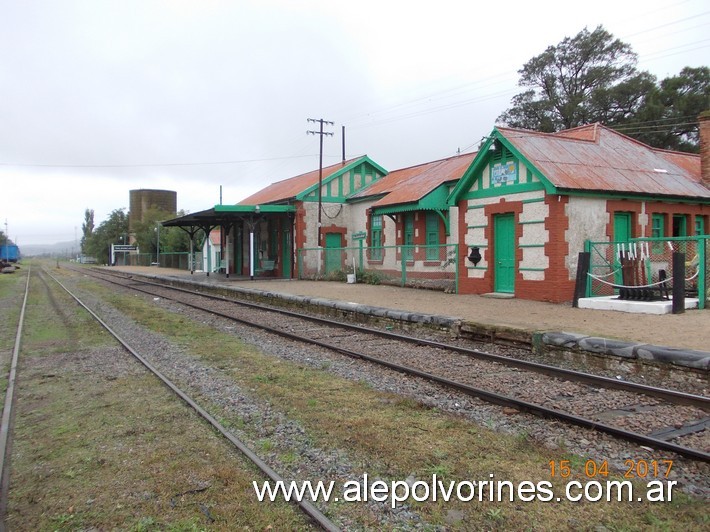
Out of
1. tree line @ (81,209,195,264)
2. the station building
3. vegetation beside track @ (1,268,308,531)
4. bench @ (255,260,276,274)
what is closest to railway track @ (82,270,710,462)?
vegetation beside track @ (1,268,308,531)

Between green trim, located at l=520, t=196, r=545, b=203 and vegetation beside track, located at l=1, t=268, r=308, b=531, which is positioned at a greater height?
green trim, located at l=520, t=196, r=545, b=203

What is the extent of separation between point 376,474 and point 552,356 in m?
5.42

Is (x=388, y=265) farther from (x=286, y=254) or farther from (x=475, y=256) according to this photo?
(x=286, y=254)

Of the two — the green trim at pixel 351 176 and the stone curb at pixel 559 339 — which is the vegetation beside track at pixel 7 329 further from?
the green trim at pixel 351 176

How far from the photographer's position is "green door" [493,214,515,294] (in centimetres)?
1473

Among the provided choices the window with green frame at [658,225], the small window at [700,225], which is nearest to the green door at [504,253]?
the window with green frame at [658,225]

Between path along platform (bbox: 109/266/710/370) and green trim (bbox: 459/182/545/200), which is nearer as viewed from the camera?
path along platform (bbox: 109/266/710/370)

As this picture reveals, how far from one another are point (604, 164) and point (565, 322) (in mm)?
7440

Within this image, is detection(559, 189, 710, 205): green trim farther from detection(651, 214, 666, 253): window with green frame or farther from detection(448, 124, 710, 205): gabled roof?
detection(651, 214, 666, 253): window with green frame

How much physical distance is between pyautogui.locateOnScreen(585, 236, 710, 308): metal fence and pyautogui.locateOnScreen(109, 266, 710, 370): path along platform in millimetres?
896

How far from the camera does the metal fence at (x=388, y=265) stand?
61.2 feet

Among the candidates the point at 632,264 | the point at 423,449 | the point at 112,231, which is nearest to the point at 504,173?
the point at 632,264

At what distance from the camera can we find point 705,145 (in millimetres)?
16438

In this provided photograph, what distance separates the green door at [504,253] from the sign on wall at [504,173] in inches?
38.9
